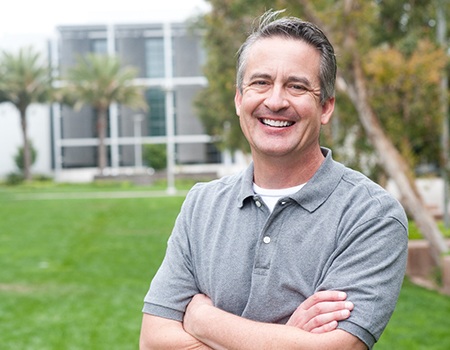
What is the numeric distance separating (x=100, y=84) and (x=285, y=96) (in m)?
54.9

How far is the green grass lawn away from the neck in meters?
5.84

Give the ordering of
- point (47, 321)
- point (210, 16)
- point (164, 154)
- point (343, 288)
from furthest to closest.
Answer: point (164, 154) < point (210, 16) < point (47, 321) < point (343, 288)

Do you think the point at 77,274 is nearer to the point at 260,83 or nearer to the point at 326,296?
the point at 260,83

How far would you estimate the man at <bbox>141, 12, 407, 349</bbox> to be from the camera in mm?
2336

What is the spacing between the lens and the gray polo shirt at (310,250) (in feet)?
7.68

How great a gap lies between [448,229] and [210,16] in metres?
6.10

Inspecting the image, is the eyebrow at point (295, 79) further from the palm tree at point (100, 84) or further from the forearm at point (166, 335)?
the palm tree at point (100, 84)

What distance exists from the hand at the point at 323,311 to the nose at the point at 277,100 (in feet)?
1.84

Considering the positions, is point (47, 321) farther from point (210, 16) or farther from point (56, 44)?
point (56, 44)

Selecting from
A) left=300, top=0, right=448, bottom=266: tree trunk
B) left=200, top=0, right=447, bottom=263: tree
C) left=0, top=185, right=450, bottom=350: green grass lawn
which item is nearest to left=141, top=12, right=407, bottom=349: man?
left=0, top=185, right=450, bottom=350: green grass lawn

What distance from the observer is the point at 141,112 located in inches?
2734

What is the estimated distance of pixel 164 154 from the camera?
6562 centimetres

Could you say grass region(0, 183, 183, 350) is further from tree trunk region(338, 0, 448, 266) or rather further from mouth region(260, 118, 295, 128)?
mouth region(260, 118, 295, 128)

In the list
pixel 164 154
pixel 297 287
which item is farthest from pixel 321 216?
pixel 164 154
